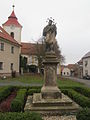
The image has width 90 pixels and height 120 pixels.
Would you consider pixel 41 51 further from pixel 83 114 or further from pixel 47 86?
pixel 83 114

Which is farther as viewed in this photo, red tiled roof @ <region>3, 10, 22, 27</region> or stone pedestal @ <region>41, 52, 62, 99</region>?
red tiled roof @ <region>3, 10, 22, 27</region>

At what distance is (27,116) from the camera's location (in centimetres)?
541

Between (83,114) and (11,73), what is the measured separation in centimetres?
3097

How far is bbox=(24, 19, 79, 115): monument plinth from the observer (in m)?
9.07

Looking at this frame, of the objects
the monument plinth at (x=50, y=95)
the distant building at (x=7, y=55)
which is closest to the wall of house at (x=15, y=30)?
the distant building at (x=7, y=55)

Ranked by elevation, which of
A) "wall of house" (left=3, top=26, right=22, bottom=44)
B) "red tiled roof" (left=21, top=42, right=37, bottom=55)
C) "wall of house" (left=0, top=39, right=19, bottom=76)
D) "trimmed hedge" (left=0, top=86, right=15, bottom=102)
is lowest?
"trimmed hedge" (left=0, top=86, right=15, bottom=102)

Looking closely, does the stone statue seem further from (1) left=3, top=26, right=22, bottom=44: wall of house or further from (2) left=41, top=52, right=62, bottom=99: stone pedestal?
(1) left=3, top=26, right=22, bottom=44: wall of house

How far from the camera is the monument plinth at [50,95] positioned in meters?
9.07

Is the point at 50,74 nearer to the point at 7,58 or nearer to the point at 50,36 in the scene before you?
the point at 50,36

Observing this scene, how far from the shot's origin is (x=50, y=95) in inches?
416

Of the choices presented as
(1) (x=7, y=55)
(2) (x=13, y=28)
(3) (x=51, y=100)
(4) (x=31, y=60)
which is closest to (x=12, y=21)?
(2) (x=13, y=28)

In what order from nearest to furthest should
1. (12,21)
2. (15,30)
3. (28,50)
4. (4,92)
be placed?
1. (4,92)
2. (15,30)
3. (12,21)
4. (28,50)

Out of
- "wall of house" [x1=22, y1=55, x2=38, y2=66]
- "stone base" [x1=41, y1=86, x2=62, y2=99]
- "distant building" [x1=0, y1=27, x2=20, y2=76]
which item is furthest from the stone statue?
"wall of house" [x1=22, y1=55, x2=38, y2=66]

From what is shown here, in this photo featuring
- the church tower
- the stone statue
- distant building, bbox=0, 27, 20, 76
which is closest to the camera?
the stone statue
